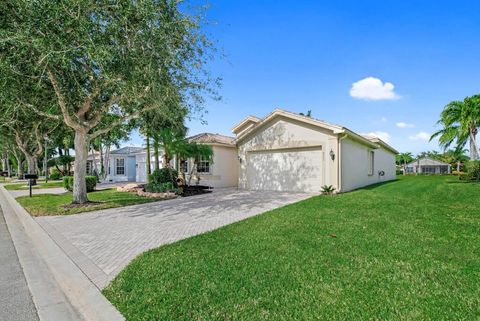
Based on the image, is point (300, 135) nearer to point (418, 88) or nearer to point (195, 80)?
point (195, 80)

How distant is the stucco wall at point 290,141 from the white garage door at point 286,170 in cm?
17

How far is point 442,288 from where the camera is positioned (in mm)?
3244

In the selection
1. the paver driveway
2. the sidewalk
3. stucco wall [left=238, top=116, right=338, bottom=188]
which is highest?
stucco wall [left=238, top=116, right=338, bottom=188]

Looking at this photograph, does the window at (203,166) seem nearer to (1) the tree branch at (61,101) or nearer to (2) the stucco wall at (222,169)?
(2) the stucco wall at (222,169)

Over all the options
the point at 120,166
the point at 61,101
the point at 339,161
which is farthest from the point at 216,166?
the point at 120,166

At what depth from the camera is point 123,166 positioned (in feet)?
96.4

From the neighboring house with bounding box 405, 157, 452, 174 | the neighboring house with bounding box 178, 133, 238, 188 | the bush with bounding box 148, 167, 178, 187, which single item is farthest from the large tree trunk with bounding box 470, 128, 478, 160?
the neighboring house with bounding box 405, 157, 452, 174

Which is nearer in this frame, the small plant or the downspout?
the small plant

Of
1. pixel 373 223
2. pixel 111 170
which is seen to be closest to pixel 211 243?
pixel 373 223

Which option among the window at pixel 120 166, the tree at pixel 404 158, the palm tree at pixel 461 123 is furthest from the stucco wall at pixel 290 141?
the tree at pixel 404 158

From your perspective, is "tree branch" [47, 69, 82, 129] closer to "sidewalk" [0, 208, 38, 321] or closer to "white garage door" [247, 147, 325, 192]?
"sidewalk" [0, 208, 38, 321]

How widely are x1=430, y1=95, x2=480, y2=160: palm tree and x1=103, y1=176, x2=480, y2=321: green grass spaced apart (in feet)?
60.3

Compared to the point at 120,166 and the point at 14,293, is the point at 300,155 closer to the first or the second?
the point at 14,293

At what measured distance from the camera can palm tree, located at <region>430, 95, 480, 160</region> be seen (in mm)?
19766
